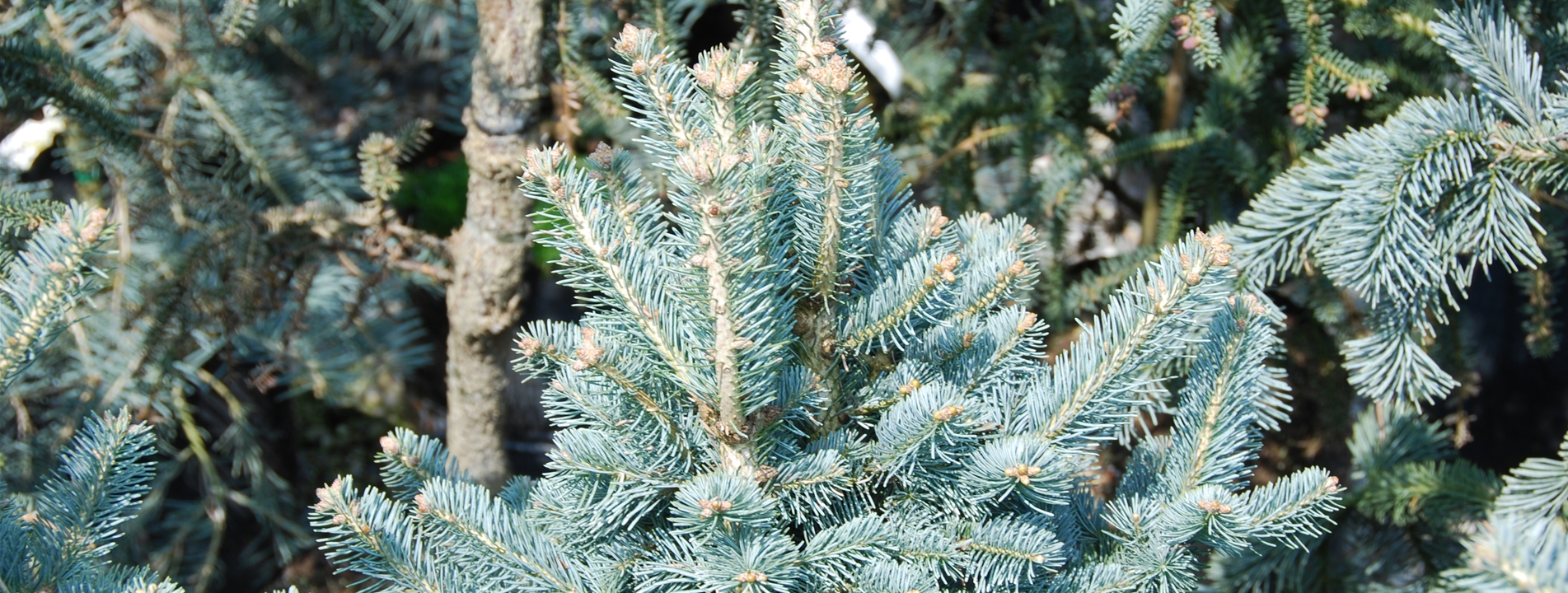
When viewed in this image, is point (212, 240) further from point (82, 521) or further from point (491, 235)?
point (82, 521)

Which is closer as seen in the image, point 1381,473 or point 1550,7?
point 1550,7

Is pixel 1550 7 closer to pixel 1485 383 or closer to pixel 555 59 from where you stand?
pixel 1485 383

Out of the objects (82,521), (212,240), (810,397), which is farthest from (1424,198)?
(212,240)

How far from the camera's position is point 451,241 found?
1.09 metres

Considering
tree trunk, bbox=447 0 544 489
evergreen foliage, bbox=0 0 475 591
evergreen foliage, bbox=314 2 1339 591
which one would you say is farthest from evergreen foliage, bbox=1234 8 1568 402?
evergreen foliage, bbox=0 0 475 591

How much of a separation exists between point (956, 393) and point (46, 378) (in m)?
1.34

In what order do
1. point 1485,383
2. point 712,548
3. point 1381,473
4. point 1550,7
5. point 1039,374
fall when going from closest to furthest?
point 712,548 → point 1039,374 → point 1550,7 → point 1381,473 → point 1485,383

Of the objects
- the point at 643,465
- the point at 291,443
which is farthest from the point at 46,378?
the point at 643,465

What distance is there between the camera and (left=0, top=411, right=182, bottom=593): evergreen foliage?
653 mm

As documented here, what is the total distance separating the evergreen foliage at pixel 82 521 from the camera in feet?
2.14

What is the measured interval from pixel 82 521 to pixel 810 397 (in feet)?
1.71

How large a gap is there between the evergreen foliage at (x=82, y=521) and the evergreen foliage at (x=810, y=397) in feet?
0.54

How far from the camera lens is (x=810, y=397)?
656 millimetres

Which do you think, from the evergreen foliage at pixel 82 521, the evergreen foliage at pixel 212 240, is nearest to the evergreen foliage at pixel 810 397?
the evergreen foliage at pixel 82 521
